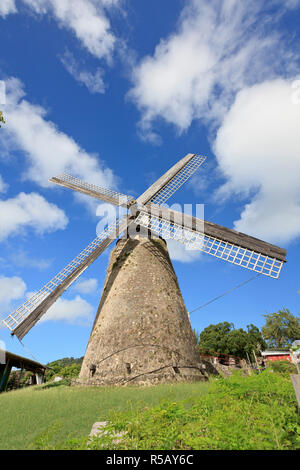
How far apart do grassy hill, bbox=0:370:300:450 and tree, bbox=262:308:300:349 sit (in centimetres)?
4178

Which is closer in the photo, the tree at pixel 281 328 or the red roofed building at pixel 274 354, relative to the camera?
the red roofed building at pixel 274 354

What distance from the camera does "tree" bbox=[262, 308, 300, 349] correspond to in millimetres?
41906

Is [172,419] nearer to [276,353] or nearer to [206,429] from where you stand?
[206,429]

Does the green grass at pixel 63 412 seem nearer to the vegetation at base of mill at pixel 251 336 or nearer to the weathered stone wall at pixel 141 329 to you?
the weathered stone wall at pixel 141 329

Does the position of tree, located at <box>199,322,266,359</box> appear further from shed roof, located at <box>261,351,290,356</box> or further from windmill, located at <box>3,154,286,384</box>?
windmill, located at <box>3,154,286,384</box>

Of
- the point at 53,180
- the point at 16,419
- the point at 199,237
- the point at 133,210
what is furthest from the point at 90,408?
the point at 53,180

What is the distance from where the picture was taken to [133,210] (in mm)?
15391

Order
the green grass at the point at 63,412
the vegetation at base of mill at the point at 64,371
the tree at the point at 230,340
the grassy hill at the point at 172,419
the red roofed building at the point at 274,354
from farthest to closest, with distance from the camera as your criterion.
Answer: the tree at the point at 230,340
the vegetation at base of mill at the point at 64,371
the red roofed building at the point at 274,354
the green grass at the point at 63,412
the grassy hill at the point at 172,419

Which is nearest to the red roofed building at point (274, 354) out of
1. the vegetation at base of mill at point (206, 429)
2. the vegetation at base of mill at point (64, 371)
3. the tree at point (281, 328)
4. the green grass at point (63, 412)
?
the tree at point (281, 328)

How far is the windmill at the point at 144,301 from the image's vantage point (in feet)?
34.7

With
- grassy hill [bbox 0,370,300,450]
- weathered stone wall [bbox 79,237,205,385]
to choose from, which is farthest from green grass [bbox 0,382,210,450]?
weathered stone wall [bbox 79,237,205,385]
